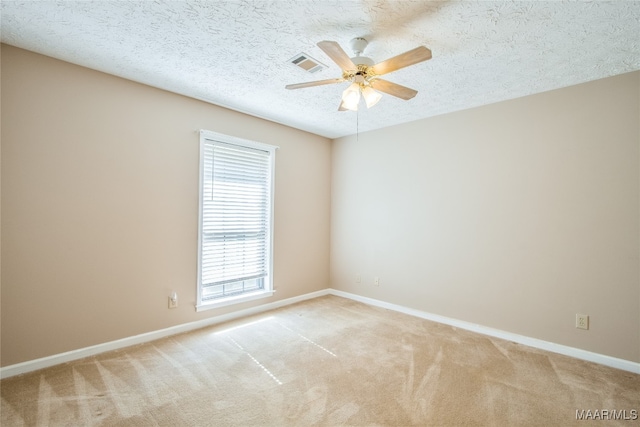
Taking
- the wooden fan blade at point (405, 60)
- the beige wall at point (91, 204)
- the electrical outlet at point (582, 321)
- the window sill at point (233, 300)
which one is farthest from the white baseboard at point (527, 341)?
the wooden fan blade at point (405, 60)

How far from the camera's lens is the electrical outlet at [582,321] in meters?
2.75

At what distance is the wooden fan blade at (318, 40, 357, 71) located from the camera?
5.80 ft

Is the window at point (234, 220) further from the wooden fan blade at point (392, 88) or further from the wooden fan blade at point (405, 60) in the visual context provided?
the wooden fan blade at point (405, 60)

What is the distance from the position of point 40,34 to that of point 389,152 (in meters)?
3.68

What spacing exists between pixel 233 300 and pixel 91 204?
5.98 ft

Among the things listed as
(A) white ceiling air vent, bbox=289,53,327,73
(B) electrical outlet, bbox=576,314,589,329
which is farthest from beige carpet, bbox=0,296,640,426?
(A) white ceiling air vent, bbox=289,53,327,73

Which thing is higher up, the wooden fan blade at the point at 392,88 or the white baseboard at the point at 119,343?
the wooden fan blade at the point at 392,88

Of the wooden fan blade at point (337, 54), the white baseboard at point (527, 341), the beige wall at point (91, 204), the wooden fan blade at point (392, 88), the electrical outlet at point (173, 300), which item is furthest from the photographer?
the electrical outlet at point (173, 300)

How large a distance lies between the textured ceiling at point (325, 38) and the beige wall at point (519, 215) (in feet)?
1.30

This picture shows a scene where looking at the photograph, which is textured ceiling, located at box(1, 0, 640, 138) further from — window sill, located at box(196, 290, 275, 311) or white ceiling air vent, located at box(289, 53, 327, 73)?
window sill, located at box(196, 290, 275, 311)

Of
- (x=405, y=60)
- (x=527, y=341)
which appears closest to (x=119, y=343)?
(x=405, y=60)

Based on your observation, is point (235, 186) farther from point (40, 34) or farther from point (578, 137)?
point (578, 137)

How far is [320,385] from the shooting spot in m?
2.29

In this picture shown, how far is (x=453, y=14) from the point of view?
1.91 m
